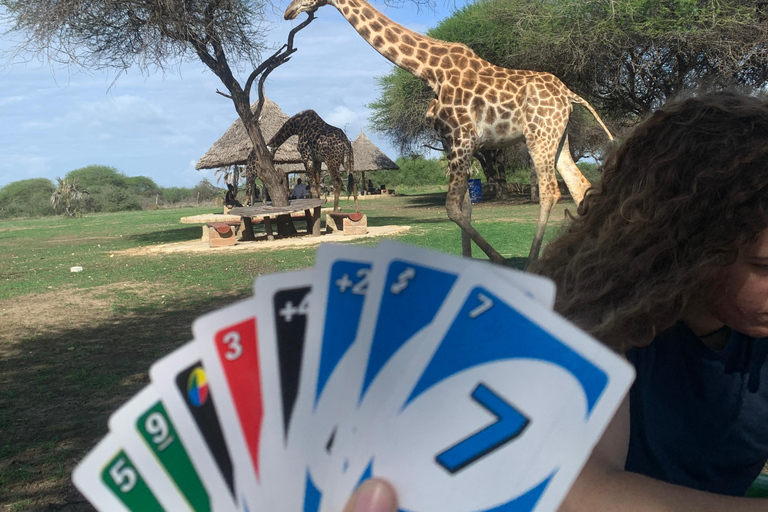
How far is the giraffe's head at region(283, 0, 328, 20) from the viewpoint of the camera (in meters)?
6.80

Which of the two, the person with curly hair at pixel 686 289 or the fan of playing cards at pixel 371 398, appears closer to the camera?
the fan of playing cards at pixel 371 398

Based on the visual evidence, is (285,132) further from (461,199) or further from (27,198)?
(27,198)

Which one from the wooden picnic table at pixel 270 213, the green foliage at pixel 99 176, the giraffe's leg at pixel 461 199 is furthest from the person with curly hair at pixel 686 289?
the green foliage at pixel 99 176

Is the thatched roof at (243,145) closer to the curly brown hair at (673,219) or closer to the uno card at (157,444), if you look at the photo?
the curly brown hair at (673,219)

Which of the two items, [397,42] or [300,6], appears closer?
[397,42]

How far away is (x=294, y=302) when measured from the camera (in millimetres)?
724

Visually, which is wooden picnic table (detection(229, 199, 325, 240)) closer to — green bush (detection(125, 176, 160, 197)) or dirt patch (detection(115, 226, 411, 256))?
dirt patch (detection(115, 226, 411, 256))

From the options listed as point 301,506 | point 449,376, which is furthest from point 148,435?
point 449,376

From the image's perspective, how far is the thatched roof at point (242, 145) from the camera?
22.2 m

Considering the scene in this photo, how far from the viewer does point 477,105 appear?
20.2 ft

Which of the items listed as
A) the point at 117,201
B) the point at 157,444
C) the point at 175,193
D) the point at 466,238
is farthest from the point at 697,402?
the point at 175,193

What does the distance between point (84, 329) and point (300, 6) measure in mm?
3865

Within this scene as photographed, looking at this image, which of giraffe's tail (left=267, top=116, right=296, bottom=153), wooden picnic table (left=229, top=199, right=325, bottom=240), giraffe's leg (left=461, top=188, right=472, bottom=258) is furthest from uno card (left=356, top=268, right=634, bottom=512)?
giraffe's tail (left=267, top=116, right=296, bottom=153)

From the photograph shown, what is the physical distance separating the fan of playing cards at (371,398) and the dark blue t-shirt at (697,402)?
1.69 feet
